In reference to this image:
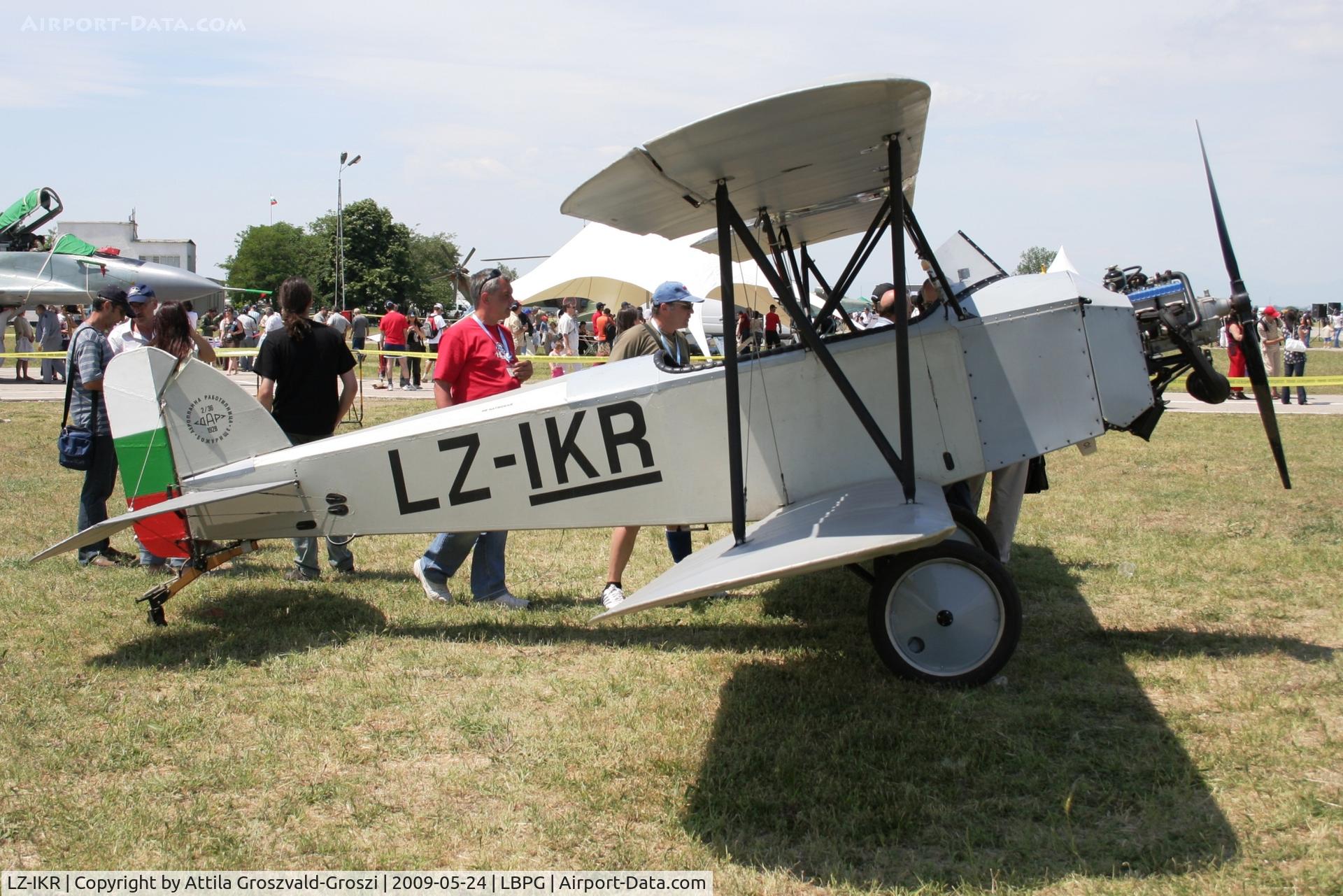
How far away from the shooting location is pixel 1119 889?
9.91 feet

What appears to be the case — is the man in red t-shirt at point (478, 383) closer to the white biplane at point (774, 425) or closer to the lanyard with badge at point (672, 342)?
the white biplane at point (774, 425)

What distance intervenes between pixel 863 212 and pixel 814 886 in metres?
4.61

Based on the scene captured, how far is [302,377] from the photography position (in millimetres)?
6609

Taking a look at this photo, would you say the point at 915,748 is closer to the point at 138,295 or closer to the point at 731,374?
the point at 731,374

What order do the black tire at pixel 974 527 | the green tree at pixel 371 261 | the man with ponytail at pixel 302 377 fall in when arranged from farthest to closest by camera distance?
the green tree at pixel 371 261 < the man with ponytail at pixel 302 377 < the black tire at pixel 974 527

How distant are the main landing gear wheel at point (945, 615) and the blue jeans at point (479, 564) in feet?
8.49

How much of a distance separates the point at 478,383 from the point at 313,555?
5.68 feet

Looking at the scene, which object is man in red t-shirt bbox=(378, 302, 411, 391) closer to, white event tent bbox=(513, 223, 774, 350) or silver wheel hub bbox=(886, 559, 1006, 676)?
white event tent bbox=(513, 223, 774, 350)

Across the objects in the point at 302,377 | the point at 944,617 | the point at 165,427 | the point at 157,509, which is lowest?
the point at 944,617

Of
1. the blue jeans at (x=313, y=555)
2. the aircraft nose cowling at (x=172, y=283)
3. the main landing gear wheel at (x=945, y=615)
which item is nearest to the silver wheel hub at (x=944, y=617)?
the main landing gear wheel at (x=945, y=615)

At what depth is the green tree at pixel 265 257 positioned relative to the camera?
108625 millimetres

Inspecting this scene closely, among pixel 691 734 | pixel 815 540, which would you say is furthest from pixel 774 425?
pixel 691 734

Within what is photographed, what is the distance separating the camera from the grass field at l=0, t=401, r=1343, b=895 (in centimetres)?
333

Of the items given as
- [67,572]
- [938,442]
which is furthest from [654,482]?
[67,572]
